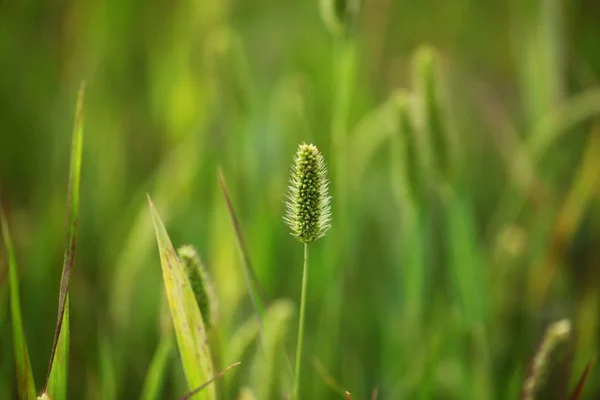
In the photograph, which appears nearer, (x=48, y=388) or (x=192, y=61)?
(x=48, y=388)

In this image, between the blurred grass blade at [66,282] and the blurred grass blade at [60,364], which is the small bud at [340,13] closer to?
the blurred grass blade at [66,282]

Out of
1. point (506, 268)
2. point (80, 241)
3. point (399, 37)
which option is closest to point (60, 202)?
point (80, 241)

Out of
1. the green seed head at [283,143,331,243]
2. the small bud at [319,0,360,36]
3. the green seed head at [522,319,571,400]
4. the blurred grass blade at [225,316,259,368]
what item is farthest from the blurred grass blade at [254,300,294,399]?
the small bud at [319,0,360,36]

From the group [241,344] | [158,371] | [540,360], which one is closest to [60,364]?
[158,371]

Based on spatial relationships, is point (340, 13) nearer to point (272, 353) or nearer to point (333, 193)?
point (333, 193)

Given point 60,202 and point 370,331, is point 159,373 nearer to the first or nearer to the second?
point 370,331
